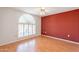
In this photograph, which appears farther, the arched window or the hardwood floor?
the arched window

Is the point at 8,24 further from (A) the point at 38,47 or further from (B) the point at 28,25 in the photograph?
(B) the point at 28,25

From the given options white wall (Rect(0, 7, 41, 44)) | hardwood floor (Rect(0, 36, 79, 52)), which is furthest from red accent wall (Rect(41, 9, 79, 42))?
white wall (Rect(0, 7, 41, 44))

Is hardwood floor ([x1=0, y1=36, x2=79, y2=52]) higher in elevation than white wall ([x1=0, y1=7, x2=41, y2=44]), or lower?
lower

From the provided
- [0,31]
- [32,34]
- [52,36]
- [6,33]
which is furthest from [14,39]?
[52,36]

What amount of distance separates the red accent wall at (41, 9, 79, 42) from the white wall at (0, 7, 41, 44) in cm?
263

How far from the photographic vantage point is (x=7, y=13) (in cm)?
402

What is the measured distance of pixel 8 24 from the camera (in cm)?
409

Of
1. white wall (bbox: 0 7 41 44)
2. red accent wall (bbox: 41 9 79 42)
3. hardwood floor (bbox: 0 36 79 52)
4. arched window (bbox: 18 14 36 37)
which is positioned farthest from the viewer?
arched window (bbox: 18 14 36 37)

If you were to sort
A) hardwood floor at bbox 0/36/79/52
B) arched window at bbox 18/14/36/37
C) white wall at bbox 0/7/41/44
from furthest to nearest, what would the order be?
arched window at bbox 18/14/36/37, white wall at bbox 0/7/41/44, hardwood floor at bbox 0/36/79/52

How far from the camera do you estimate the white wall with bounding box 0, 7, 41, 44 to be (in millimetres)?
3768

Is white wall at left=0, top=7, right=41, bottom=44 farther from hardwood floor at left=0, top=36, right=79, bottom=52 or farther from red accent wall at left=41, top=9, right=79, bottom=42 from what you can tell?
red accent wall at left=41, top=9, right=79, bottom=42

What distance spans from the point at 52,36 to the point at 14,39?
9.39ft

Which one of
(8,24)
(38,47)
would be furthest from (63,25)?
(8,24)
